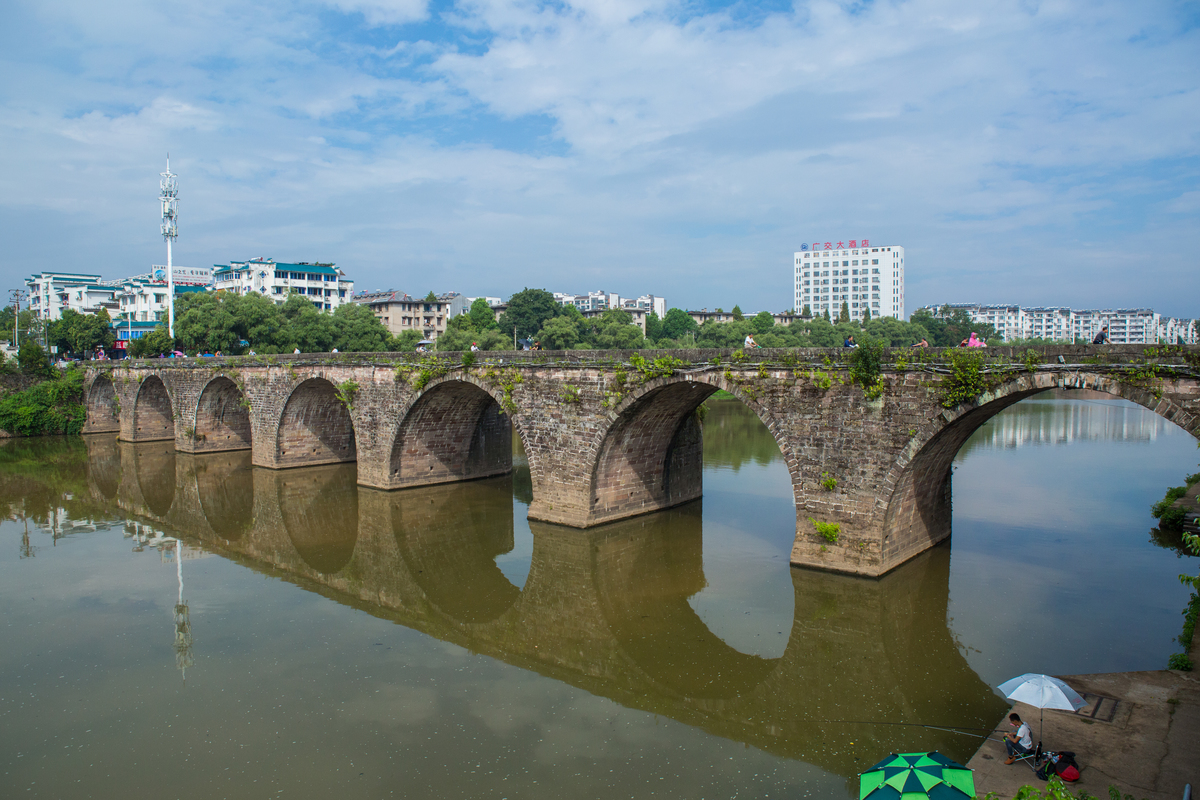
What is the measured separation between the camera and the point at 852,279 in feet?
356

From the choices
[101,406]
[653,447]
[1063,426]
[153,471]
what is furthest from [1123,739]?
[101,406]

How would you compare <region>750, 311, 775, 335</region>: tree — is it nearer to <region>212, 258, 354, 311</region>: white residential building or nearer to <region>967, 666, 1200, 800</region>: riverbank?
<region>212, 258, 354, 311</region>: white residential building

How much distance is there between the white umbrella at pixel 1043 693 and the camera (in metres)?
7.22

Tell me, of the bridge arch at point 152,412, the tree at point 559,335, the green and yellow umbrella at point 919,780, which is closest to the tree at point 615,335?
the tree at point 559,335

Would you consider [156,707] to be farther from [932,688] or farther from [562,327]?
[562,327]

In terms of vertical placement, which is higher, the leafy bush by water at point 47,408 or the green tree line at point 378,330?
the green tree line at point 378,330

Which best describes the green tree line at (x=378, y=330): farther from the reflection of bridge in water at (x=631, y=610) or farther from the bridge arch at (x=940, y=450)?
the bridge arch at (x=940, y=450)

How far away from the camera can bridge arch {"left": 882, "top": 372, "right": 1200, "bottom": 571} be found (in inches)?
423

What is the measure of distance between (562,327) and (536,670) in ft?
148

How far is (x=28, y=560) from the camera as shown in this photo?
55.1ft

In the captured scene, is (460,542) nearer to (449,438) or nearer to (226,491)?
(449,438)

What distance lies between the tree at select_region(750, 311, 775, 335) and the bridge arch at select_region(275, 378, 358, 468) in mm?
44136

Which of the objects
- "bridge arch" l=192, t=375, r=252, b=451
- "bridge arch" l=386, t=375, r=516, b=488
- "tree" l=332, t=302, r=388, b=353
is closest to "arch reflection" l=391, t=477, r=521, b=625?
"bridge arch" l=386, t=375, r=516, b=488

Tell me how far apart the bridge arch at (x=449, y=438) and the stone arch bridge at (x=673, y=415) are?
1.8 inches
